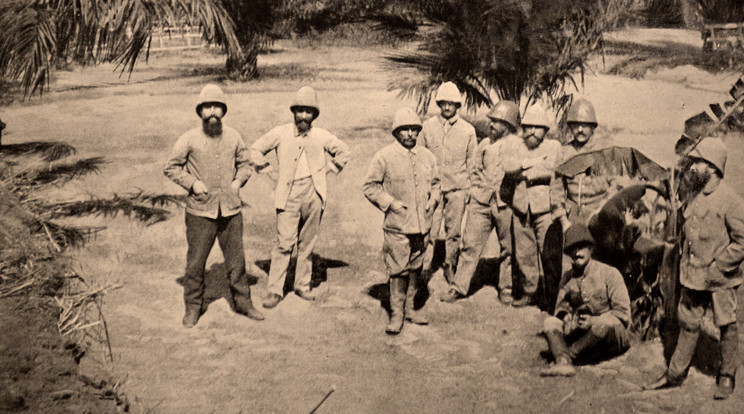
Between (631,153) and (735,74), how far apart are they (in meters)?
2.09

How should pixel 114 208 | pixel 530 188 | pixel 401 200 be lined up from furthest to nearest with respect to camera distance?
1. pixel 114 208
2. pixel 530 188
3. pixel 401 200

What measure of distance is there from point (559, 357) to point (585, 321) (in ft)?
0.88

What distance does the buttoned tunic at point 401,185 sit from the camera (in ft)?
17.1

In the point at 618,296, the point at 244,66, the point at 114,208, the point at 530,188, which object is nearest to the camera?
the point at 618,296

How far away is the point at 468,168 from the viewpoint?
6.07 meters

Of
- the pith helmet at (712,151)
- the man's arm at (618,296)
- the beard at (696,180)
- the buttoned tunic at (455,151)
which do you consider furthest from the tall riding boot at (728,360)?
the buttoned tunic at (455,151)

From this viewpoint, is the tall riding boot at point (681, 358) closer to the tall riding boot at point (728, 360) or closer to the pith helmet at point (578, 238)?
the tall riding boot at point (728, 360)

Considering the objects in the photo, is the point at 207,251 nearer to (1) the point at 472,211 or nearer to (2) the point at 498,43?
(1) the point at 472,211

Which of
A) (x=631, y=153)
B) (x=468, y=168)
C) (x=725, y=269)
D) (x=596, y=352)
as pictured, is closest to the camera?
(x=725, y=269)

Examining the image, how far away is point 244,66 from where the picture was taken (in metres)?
7.92

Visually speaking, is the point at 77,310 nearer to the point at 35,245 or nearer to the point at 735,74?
the point at 35,245

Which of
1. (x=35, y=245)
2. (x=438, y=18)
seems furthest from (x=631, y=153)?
(x=35, y=245)

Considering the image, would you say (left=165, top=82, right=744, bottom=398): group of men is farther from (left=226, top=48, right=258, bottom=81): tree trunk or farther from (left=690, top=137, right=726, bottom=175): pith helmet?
(left=226, top=48, right=258, bottom=81): tree trunk

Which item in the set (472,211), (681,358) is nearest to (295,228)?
(472,211)
